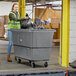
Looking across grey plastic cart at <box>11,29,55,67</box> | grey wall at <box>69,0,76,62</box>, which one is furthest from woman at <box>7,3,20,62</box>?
grey wall at <box>69,0,76,62</box>

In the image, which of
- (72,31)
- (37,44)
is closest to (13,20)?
(37,44)

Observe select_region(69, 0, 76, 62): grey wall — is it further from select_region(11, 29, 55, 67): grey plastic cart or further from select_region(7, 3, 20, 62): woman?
select_region(7, 3, 20, 62): woman

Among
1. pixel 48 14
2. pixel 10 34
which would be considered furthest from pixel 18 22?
pixel 48 14

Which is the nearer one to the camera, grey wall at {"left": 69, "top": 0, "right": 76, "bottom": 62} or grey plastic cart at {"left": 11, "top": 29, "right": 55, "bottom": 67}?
grey plastic cart at {"left": 11, "top": 29, "right": 55, "bottom": 67}

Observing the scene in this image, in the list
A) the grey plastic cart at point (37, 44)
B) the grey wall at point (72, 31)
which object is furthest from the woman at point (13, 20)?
the grey wall at point (72, 31)

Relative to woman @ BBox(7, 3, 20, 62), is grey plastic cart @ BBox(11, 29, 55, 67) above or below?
below

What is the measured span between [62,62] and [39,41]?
1.21 m

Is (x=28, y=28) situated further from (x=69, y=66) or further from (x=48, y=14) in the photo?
(x=48, y=14)

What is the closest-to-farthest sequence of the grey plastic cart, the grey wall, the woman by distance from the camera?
the grey plastic cart
the grey wall
the woman

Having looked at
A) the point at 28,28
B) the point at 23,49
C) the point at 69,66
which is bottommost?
the point at 69,66

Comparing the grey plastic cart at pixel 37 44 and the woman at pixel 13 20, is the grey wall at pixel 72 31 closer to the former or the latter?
the grey plastic cart at pixel 37 44

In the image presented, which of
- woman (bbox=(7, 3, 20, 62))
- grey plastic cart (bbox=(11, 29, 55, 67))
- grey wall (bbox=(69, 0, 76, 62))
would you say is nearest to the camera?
grey plastic cart (bbox=(11, 29, 55, 67))

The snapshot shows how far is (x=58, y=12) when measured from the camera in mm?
19609

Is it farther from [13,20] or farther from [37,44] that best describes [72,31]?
[13,20]
